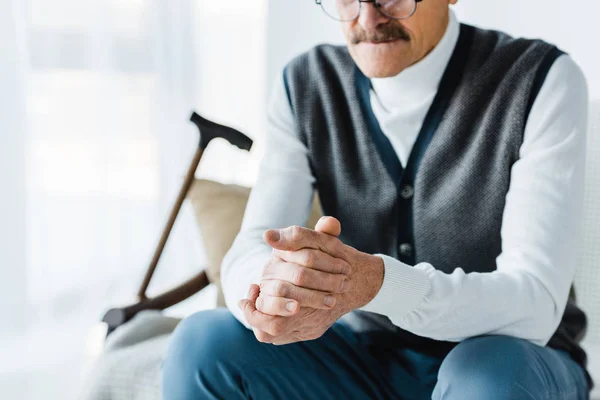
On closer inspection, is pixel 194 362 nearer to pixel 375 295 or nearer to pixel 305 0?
pixel 375 295

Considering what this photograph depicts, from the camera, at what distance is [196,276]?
173cm

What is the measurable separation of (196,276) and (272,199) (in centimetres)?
45

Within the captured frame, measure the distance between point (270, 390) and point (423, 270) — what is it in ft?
1.04

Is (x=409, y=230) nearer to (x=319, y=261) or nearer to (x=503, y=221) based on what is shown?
(x=503, y=221)

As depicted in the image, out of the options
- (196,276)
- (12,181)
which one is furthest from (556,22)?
(12,181)

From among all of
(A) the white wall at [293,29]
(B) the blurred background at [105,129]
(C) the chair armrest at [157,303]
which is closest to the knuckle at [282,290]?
(C) the chair armrest at [157,303]

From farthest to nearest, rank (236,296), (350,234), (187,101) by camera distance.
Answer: (187,101), (350,234), (236,296)

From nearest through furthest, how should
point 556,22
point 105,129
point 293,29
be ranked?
point 556,22 → point 105,129 → point 293,29

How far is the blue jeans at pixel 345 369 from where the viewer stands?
96 centimetres

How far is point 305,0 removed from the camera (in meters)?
2.72

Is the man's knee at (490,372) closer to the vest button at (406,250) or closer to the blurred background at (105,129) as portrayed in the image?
the vest button at (406,250)

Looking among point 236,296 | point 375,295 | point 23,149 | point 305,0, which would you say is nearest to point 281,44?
point 305,0

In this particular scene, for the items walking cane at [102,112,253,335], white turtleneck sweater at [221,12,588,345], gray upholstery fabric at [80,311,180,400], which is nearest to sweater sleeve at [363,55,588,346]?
white turtleneck sweater at [221,12,588,345]

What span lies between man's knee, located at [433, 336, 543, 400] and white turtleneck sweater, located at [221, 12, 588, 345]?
0.04 metres
